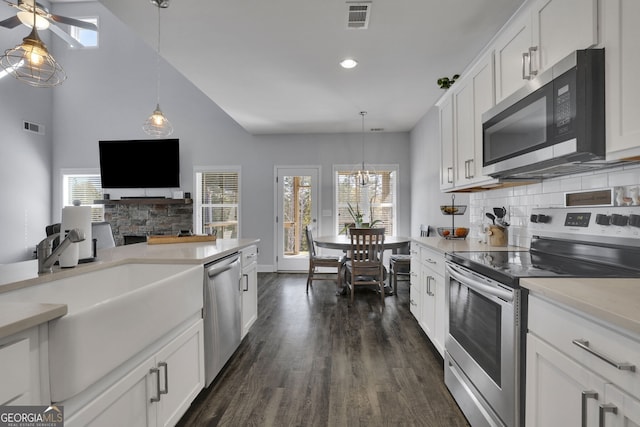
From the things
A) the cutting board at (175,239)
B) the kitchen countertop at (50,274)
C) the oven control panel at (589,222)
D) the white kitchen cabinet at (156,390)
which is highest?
the oven control panel at (589,222)

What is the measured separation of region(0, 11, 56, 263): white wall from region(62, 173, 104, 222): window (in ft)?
0.89

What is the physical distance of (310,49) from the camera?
2797 mm

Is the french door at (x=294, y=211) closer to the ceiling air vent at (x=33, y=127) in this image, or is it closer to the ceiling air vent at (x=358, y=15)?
the ceiling air vent at (x=358, y=15)

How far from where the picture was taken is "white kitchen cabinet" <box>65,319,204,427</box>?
41.6 inches

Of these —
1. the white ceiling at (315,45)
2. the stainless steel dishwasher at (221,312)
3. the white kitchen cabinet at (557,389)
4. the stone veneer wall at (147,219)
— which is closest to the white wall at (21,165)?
the stone veneer wall at (147,219)

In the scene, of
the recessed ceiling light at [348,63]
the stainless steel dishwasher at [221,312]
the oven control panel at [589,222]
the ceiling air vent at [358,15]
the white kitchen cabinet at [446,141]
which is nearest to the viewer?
the oven control panel at [589,222]

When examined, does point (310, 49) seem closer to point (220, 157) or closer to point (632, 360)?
point (632, 360)

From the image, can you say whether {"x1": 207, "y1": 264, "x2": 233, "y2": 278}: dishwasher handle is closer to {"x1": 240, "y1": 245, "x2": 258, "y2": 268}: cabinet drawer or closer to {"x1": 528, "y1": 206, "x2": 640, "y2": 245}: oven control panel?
{"x1": 240, "y1": 245, "x2": 258, "y2": 268}: cabinet drawer

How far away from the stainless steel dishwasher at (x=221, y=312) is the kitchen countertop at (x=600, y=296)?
166cm

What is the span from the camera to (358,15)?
7.58 ft

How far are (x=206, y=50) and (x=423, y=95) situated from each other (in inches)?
99.7

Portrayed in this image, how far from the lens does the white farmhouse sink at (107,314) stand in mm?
891

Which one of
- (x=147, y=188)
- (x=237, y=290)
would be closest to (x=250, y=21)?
(x=237, y=290)

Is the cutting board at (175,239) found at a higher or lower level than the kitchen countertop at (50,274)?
higher
